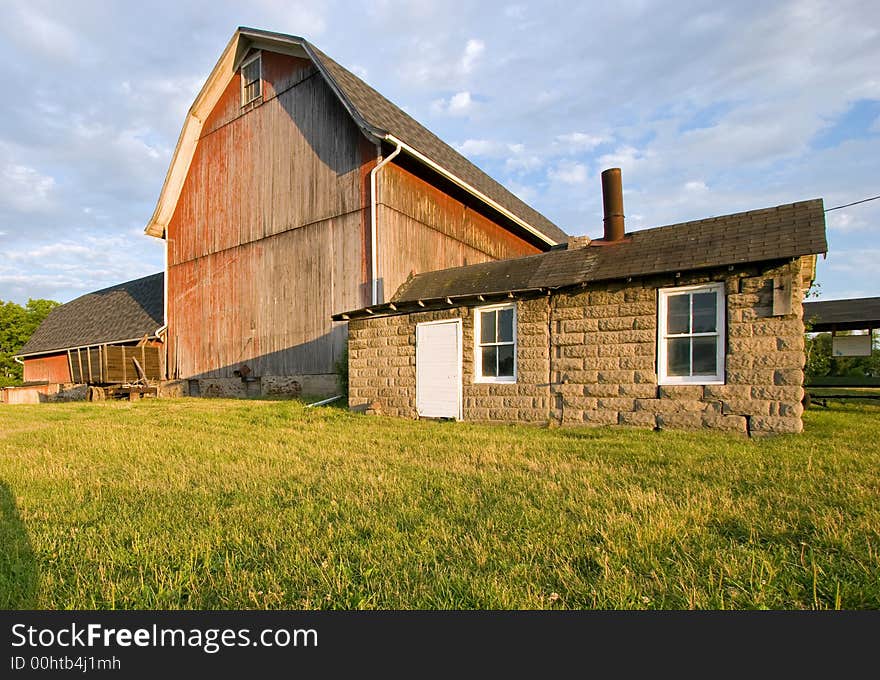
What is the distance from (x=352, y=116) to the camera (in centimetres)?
1362

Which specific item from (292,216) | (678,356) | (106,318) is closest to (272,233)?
(292,216)

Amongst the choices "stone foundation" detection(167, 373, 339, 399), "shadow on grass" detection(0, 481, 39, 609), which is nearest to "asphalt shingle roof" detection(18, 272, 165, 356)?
"stone foundation" detection(167, 373, 339, 399)

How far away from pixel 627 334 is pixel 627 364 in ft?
1.80

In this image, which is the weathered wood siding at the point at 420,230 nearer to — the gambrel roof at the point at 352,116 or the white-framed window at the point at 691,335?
the gambrel roof at the point at 352,116

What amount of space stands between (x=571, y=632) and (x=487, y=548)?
0.95 metres

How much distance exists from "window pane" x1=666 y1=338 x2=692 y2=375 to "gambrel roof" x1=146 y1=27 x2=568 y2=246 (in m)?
9.12

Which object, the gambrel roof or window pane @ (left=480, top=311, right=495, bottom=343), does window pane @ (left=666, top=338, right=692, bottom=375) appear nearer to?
window pane @ (left=480, top=311, right=495, bottom=343)

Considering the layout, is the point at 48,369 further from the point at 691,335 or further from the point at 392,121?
the point at 691,335

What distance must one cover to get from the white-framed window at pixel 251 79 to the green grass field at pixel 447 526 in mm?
14812

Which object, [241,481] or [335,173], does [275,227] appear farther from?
[241,481]

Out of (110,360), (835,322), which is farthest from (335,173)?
(835,322)

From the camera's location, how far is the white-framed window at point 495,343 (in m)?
9.96

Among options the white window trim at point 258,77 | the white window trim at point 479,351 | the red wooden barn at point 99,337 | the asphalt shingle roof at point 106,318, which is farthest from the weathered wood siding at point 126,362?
the white window trim at point 479,351

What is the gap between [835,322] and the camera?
50.9 feet
